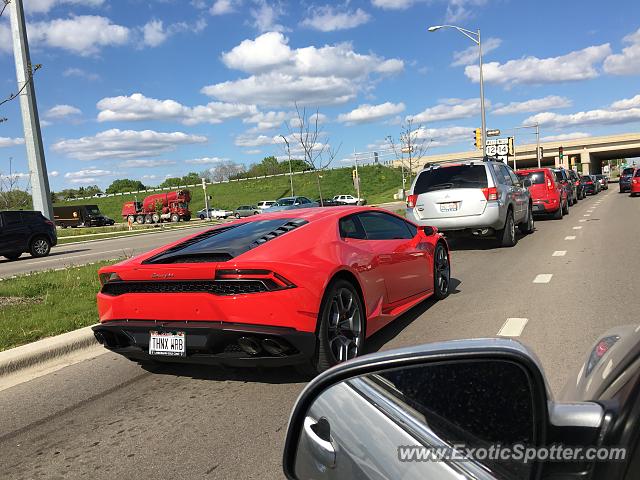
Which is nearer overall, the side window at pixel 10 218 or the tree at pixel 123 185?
the side window at pixel 10 218

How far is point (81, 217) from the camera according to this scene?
60.5 m

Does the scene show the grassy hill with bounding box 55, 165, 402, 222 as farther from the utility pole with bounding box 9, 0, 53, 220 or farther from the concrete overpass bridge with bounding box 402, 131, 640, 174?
the utility pole with bounding box 9, 0, 53, 220

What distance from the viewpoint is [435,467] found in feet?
4.20

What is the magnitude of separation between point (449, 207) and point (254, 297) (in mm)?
8153

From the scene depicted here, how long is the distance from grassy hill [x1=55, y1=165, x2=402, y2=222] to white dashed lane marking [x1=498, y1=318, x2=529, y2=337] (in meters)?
69.0

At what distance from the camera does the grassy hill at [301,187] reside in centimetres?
8175

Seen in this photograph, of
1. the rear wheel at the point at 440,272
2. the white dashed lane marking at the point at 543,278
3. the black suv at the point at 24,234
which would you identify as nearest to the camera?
the rear wheel at the point at 440,272

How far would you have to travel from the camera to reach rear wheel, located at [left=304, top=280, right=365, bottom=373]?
409 centimetres

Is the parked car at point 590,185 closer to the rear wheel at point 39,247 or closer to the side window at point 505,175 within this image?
the side window at point 505,175

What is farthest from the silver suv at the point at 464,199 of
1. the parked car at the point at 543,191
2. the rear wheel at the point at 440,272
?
the parked car at the point at 543,191

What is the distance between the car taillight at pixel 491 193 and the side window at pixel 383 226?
5.19 m

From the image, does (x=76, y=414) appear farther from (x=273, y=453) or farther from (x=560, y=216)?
(x=560, y=216)

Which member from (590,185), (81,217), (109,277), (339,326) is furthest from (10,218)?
(81,217)

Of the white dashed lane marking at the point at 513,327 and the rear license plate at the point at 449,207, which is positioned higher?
the rear license plate at the point at 449,207
